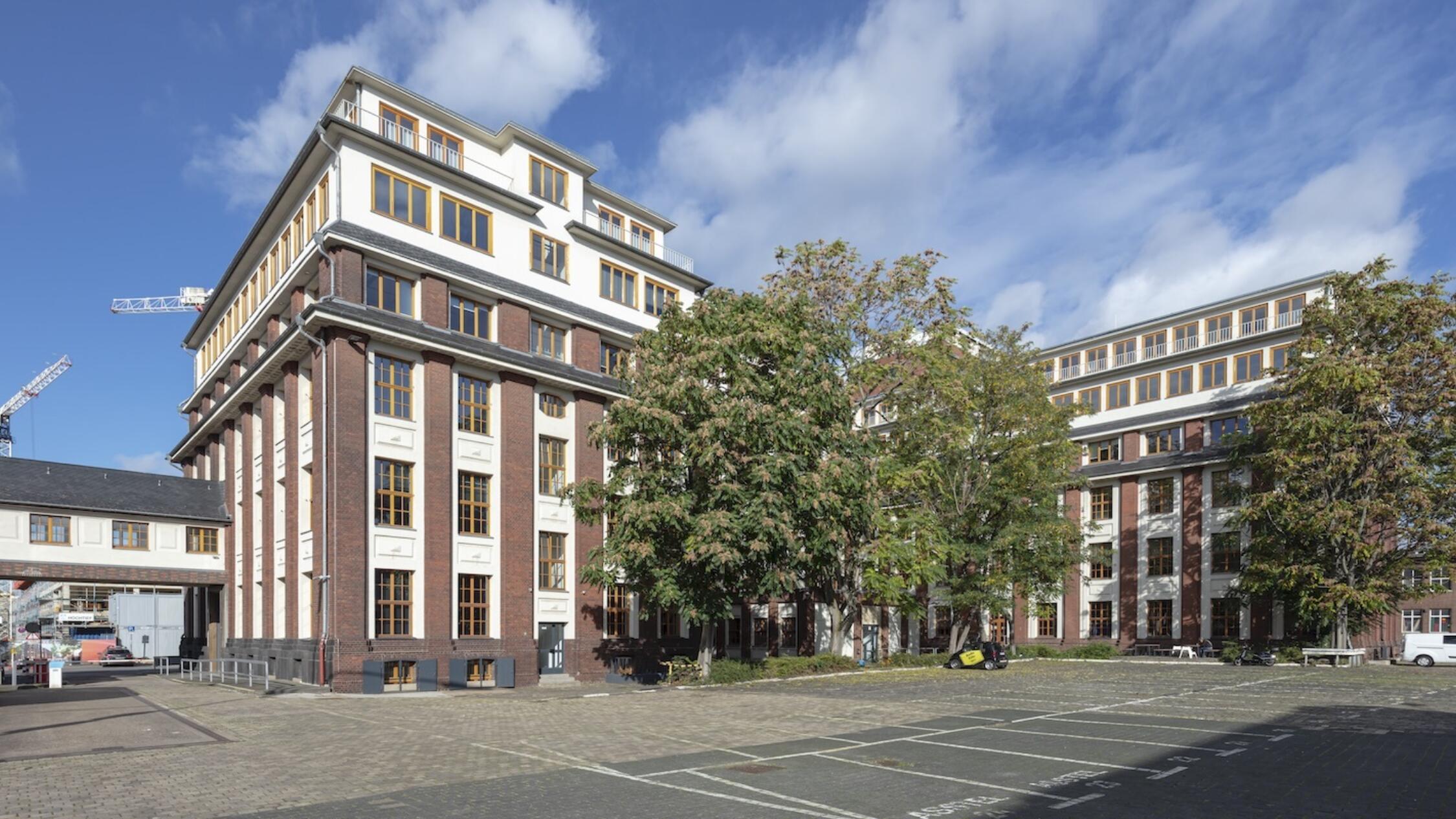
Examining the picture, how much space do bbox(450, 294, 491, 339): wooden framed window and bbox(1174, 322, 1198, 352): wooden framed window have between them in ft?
144

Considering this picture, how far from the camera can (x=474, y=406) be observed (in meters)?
37.3

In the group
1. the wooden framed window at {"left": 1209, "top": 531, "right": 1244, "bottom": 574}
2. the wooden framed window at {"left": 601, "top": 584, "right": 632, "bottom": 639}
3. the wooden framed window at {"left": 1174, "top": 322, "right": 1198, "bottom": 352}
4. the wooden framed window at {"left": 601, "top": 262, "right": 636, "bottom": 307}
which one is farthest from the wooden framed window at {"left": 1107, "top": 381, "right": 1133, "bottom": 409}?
the wooden framed window at {"left": 601, "top": 584, "right": 632, "bottom": 639}

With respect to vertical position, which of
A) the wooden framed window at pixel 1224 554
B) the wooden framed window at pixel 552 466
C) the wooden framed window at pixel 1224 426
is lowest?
the wooden framed window at pixel 1224 554

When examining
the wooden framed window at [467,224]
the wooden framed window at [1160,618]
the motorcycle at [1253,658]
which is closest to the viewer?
the wooden framed window at [467,224]

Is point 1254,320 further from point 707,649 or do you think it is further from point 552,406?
point 552,406

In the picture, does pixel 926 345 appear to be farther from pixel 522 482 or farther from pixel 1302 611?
pixel 1302 611

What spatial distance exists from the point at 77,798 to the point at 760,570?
22.4 m

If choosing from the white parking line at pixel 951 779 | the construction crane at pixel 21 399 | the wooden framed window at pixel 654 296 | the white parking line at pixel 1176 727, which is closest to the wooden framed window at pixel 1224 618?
the wooden framed window at pixel 654 296

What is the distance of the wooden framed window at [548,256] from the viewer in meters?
40.5

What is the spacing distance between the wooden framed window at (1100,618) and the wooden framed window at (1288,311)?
20.2 metres

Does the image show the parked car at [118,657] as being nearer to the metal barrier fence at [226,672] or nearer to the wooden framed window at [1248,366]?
the metal barrier fence at [226,672]

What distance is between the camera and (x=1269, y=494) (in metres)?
45.0

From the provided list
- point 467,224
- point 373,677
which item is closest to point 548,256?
point 467,224

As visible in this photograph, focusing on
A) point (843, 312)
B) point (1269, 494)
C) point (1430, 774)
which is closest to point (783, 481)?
point (843, 312)
